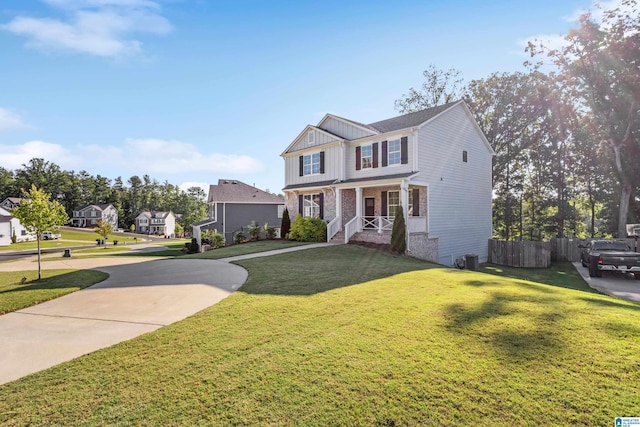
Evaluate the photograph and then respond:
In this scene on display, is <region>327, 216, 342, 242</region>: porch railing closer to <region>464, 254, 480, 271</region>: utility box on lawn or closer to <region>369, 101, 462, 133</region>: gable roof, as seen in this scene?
<region>369, 101, 462, 133</region>: gable roof

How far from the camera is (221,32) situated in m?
11.6

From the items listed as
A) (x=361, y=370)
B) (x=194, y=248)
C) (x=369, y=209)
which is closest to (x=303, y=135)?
(x=369, y=209)

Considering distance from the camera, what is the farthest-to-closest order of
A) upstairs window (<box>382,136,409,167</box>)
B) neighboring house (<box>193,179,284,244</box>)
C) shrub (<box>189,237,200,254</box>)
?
neighboring house (<box>193,179,284,244</box>), shrub (<box>189,237,200,254</box>), upstairs window (<box>382,136,409,167</box>)

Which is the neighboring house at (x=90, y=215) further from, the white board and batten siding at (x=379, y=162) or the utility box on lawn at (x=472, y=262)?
the utility box on lawn at (x=472, y=262)

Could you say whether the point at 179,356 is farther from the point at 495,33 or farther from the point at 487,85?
the point at 487,85

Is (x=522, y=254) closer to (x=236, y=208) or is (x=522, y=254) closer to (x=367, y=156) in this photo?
(x=367, y=156)

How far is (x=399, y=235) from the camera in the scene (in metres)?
14.7

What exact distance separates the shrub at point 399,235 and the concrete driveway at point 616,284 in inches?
279

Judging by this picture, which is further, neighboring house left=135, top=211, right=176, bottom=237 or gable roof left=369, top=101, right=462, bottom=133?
neighboring house left=135, top=211, right=176, bottom=237

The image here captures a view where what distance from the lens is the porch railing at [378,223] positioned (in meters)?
16.2

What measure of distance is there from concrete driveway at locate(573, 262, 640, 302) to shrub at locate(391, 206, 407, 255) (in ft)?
23.3

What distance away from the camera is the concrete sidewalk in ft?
14.1

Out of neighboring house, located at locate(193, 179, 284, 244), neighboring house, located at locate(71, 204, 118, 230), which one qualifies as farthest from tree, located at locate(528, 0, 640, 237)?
neighboring house, located at locate(71, 204, 118, 230)

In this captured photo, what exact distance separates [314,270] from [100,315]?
558 centimetres
